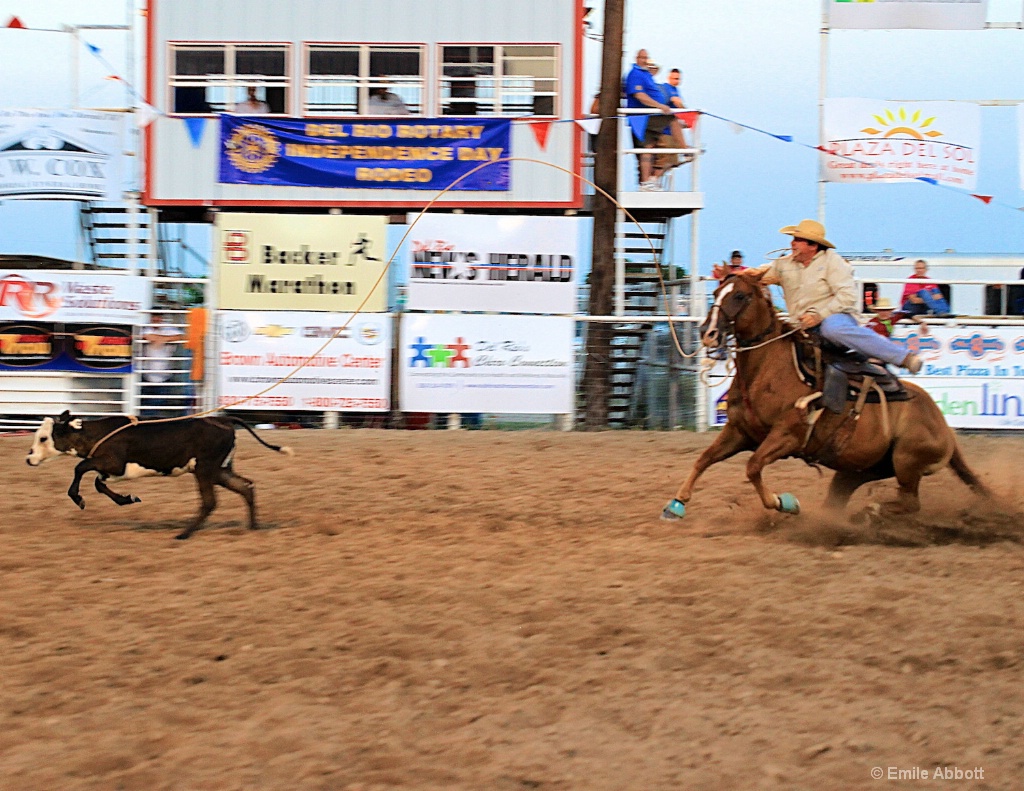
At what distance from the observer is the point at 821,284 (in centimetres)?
796

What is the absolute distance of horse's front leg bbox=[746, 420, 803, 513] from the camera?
25.5ft

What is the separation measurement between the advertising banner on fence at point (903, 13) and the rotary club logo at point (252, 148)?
7.77 metres

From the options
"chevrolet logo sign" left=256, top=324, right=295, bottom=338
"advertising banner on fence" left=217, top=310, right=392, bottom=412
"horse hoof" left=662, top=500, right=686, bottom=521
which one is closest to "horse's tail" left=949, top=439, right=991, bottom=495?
"horse hoof" left=662, top=500, right=686, bottom=521

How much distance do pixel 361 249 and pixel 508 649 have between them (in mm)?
9637

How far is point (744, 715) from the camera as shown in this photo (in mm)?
4395

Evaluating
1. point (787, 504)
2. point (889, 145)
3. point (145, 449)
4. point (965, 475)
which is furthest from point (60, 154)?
point (965, 475)

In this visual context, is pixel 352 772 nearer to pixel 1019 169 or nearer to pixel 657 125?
pixel 657 125

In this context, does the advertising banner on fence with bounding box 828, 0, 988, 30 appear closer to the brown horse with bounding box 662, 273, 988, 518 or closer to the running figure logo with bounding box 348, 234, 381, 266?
the running figure logo with bounding box 348, 234, 381, 266

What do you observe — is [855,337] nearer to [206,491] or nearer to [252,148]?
[206,491]

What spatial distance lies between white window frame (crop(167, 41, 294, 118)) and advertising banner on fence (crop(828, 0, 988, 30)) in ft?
24.6

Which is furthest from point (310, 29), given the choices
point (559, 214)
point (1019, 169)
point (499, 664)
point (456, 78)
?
point (499, 664)

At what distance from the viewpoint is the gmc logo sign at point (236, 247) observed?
1396cm

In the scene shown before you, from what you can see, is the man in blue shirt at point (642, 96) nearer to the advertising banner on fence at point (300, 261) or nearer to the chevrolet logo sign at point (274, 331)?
the advertising banner on fence at point (300, 261)

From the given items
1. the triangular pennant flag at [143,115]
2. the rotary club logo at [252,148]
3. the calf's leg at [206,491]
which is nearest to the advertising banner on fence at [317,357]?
the rotary club logo at [252,148]
